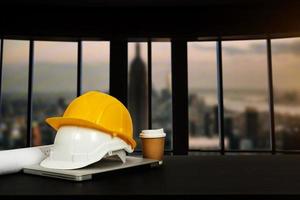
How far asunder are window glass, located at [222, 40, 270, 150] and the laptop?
3277 mm

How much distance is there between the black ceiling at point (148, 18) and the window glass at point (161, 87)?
322 millimetres

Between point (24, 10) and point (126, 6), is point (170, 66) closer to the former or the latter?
point (126, 6)

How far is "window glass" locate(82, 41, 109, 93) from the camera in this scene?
4281 millimetres

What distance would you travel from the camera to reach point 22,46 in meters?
4.28

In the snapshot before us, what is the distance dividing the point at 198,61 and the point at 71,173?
3.67m

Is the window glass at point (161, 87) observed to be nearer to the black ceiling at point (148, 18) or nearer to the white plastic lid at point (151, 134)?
the black ceiling at point (148, 18)

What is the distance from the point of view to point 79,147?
0.91 metres

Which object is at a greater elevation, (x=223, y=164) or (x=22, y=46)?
(x=22, y=46)

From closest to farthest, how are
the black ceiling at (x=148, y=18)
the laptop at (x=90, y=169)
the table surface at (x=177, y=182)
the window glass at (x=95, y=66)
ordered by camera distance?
the table surface at (x=177, y=182) < the laptop at (x=90, y=169) < the black ceiling at (x=148, y=18) < the window glass at (x=95, y=66)

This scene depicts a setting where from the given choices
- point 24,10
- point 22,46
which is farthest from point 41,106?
point 24,10

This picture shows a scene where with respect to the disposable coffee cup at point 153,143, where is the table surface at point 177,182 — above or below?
below

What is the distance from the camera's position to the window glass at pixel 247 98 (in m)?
4.09

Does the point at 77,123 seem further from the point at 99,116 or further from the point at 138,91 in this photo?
the point at 138,91

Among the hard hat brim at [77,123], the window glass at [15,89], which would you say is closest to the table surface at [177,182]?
the hard hat brim at [77,123]
